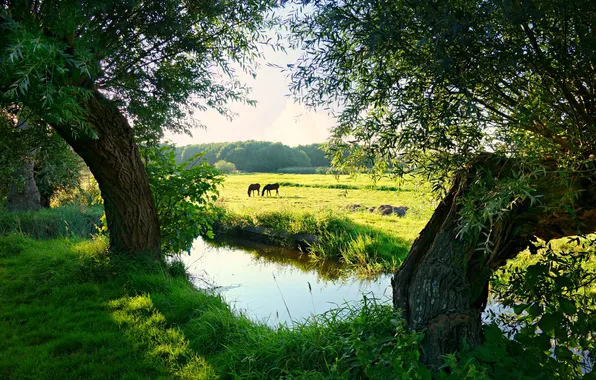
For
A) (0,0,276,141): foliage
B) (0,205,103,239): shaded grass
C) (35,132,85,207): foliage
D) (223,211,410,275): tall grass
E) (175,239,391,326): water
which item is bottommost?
(175,239,391,326): water

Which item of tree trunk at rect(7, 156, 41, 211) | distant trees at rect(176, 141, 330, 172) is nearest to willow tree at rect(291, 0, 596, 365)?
tree trunk at rect(7, 156, 41, 211)

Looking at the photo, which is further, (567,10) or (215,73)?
(215,73)

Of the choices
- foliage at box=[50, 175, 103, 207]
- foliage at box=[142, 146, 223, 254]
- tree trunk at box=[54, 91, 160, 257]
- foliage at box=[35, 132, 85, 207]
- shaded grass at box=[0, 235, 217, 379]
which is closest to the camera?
shaded grass at box=[0, 235, 217, 379]

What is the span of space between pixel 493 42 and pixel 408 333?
2.12 m

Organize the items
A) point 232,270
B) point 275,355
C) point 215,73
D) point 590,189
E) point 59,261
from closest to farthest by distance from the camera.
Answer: point 590,189, point 275,355, point 215,73, point 59,261, point 232,270

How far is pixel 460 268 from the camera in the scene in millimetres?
2932

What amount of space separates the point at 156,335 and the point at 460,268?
10.4 ft

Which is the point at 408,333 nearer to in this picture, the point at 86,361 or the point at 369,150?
the point at 369,150

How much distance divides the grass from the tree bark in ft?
0.67

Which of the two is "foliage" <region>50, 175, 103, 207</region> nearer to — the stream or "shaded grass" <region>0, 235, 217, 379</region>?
the stream

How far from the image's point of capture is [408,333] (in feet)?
9.97

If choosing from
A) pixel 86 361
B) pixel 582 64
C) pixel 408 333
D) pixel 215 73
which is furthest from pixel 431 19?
pixel 215 73

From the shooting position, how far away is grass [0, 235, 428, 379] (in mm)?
3143

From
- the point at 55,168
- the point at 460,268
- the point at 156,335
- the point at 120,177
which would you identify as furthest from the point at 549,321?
the point at 55,168
